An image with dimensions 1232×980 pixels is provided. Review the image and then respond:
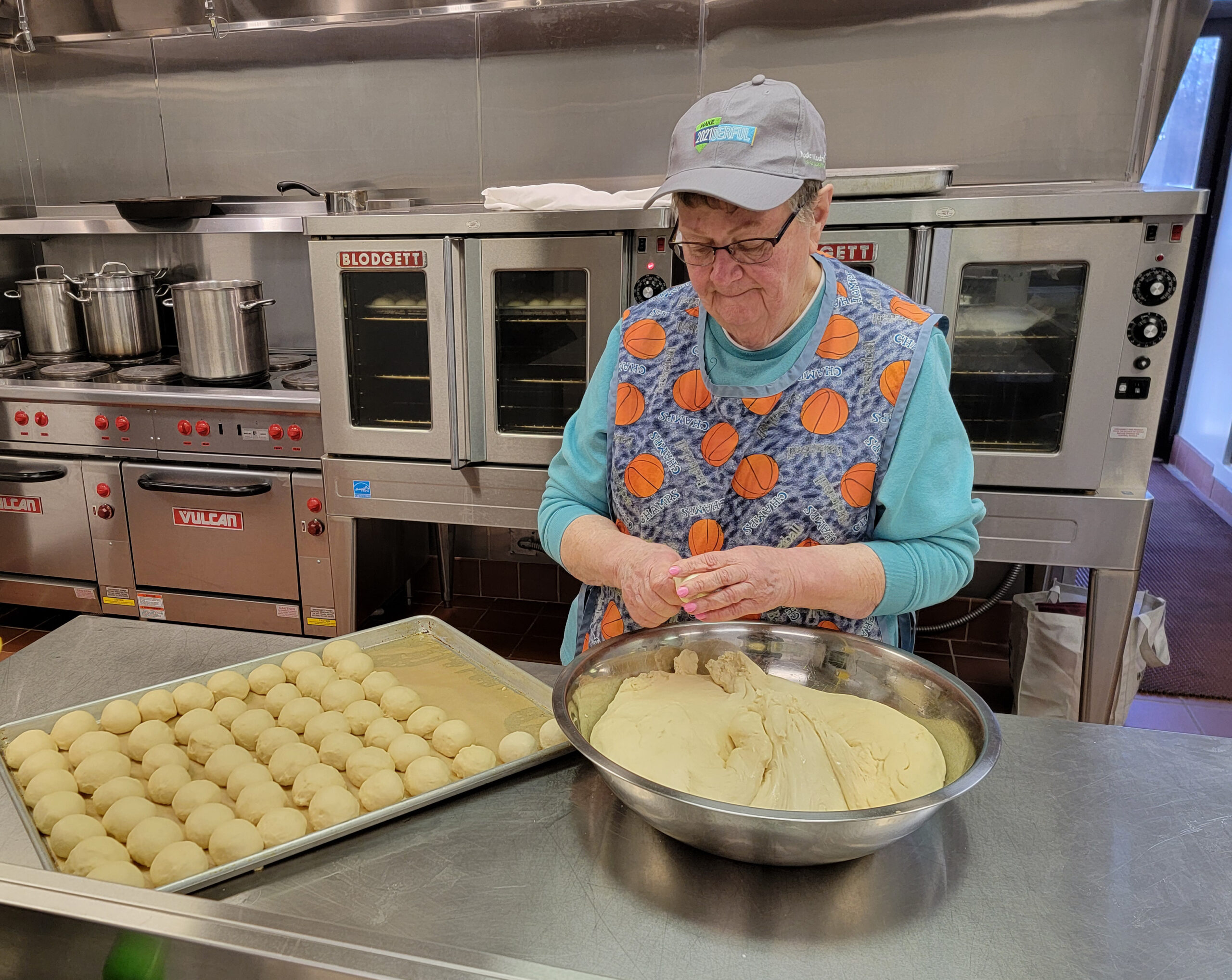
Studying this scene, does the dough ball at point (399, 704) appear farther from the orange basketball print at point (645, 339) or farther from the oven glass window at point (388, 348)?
the oven glass window at point (388, 348)

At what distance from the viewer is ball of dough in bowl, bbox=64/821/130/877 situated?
2.91 feet

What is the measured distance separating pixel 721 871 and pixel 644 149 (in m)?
2.80

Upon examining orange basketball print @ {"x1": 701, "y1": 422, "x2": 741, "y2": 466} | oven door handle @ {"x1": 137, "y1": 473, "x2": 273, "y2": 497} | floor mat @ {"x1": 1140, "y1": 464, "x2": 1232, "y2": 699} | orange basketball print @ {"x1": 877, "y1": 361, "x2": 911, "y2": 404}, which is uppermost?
orange basketball print @ {"x1": 877, "y1": 361, "x2": 911, "y2": 404}

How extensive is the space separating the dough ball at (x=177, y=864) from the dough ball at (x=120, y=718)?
308 millimetres

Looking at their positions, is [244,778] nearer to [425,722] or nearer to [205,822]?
[205,822]

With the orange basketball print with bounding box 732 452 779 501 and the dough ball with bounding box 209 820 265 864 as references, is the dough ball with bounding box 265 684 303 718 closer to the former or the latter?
the dough ball with bounding box 209 820 265 864

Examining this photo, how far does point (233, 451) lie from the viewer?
2998mm

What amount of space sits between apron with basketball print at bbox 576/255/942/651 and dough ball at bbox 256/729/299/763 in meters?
0.51

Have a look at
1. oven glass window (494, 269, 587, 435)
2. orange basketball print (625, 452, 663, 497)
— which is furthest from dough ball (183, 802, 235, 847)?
oven glass window (494, 269, 587, 435)

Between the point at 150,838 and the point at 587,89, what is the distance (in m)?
2.91

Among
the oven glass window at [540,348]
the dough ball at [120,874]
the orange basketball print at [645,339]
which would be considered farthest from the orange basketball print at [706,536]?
the oven glass window at [540,348]

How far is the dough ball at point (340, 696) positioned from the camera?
3.99ft

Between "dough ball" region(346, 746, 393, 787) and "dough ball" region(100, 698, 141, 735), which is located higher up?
"dough ball" region(100, 698, 141, 735)

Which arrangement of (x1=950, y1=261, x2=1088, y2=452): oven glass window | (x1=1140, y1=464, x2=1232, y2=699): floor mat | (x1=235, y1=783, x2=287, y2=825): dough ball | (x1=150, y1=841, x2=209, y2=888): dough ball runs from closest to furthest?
(x1=150, y1=841, x2=209, y2=888): dough ball < (x1=235, y1=783, x2=287, y2=825): dough ball < (x1=950, y1=261, x2=1088, y2=452): oven glass window < (x1=1140, y1=464, x2=1232, y2=699): floor mat
